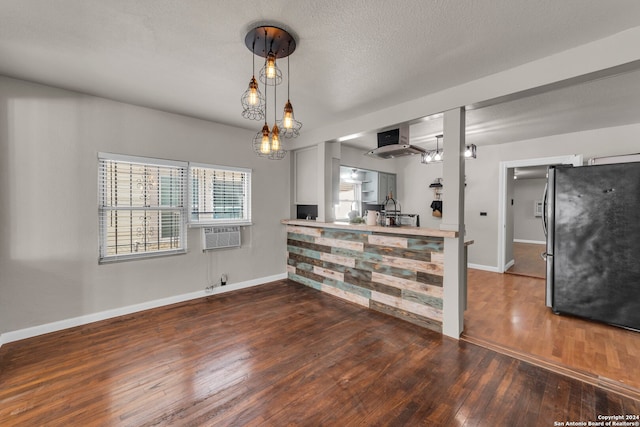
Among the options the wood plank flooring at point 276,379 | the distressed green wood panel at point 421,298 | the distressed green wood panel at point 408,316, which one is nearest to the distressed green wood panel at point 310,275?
the distressed green wood panel at point 408,316

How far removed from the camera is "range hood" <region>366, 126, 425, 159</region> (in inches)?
141

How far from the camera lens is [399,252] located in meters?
3.21

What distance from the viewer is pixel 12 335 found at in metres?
2.69

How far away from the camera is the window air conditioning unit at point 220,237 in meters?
3.94

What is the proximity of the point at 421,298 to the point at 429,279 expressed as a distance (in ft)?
0.83

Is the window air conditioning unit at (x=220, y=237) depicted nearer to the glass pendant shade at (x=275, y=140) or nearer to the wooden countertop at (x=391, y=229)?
the wooden countertop at (x=391, y=229)

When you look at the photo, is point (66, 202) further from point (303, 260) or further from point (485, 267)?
point (485, 267)

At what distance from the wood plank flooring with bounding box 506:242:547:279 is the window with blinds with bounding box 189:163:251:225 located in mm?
5294

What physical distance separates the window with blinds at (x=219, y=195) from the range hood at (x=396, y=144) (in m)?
2.20

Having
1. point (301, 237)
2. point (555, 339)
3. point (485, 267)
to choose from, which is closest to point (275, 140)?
point (301, 237)

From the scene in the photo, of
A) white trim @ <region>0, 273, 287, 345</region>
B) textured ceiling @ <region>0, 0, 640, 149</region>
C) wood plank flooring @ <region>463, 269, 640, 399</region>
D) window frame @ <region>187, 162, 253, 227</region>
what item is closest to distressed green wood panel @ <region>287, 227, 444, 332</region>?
wood plank flooring @ <region>463, 269, 640, 399</region>

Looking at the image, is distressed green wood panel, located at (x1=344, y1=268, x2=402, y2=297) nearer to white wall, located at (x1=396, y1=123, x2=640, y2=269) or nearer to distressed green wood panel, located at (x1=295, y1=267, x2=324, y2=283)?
distressed green wood panel, located at (x1=295, y1=267, x2=324, y2=283)

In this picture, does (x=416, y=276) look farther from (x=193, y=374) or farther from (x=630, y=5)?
(x=630, y=5)

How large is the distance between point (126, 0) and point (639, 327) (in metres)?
5.33
